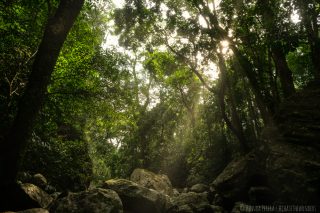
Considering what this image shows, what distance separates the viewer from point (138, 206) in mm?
10766

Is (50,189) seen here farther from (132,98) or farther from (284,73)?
(284,73)

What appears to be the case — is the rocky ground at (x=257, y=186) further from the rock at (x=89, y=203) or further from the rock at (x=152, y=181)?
the rock at (x=152, y=181)

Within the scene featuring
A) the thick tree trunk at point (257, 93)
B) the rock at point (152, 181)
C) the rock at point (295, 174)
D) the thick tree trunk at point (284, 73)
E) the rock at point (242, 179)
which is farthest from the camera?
the rock at point (152, 181)

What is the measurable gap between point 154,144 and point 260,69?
50.3 ft

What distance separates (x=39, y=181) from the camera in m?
11.8

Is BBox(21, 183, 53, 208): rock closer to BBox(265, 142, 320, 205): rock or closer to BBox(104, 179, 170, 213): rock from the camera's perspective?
BBox(104, 179, 170, 213): rock

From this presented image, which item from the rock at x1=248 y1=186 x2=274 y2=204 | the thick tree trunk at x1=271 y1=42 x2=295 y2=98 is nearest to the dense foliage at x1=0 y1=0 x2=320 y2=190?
the thick tree trunk at x1=271 y1=42 x2=295 y2=98

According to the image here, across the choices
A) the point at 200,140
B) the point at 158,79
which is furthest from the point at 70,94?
the point at 200,140

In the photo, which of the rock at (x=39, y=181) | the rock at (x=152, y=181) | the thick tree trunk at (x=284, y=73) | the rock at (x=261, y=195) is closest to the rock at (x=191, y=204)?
the rock at (x=261, y=195)

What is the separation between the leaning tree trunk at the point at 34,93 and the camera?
22.7 ft

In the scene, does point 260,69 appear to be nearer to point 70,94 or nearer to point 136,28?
point 136,28

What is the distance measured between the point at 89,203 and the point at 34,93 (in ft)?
11.6

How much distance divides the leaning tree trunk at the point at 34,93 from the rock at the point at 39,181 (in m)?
5.03

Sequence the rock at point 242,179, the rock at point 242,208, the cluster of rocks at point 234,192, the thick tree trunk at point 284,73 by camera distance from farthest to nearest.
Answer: the thick tree trunk at point 284,73 → the rock at point 242,179 → the rock at point 242,208 → the cluster of rocks at point 234,192
